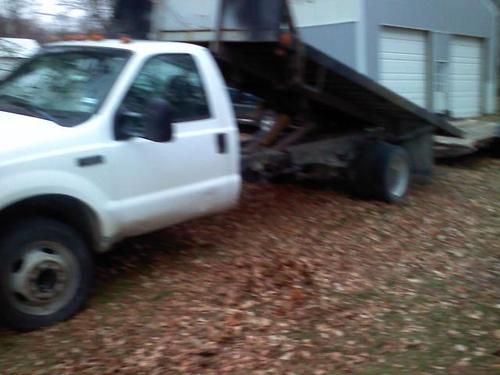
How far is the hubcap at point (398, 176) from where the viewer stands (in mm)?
9547

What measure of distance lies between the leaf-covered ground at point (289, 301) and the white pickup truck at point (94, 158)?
41cm

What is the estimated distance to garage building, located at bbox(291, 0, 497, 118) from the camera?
49.4ft

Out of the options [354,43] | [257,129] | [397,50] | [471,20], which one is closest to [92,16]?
[257,129]

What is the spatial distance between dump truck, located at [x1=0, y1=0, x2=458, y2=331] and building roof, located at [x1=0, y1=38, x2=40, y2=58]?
4.98 ft

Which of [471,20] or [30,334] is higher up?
[471,20]

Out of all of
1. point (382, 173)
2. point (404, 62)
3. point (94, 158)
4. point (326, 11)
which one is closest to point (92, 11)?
point (382, 173)

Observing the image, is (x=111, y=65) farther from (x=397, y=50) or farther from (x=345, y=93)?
(x=397, y=50)

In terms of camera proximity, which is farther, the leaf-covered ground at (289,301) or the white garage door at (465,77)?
the white garage door at (465,77)

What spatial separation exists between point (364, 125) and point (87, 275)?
5.76m

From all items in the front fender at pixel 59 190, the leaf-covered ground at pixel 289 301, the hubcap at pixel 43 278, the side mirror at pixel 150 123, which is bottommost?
the leaf-covered ground at pixel 289 301

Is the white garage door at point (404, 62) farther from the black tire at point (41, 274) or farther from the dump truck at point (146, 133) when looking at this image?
the black tire at point (41, 274)

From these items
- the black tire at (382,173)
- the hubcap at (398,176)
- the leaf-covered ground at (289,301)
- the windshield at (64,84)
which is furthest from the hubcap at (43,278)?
the hubcap at (398,176)

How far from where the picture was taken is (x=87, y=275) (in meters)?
5.37

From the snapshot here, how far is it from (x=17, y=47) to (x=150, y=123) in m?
4.46
